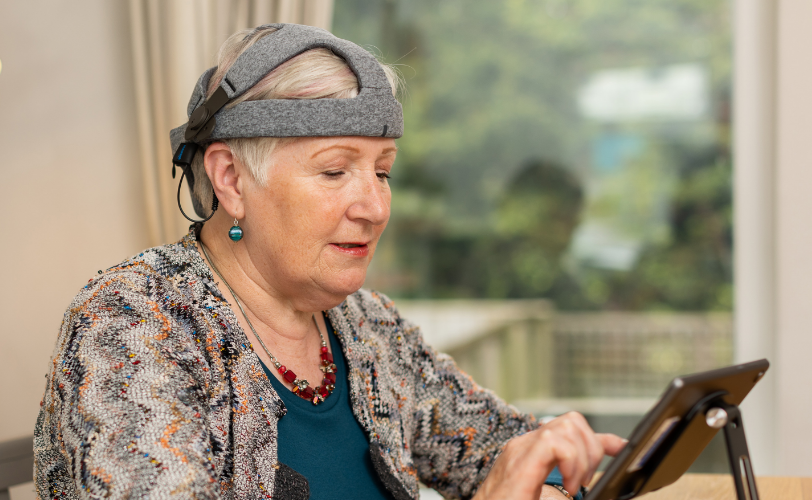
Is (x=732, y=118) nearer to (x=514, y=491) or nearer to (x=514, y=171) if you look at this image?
(x=514, y=171)

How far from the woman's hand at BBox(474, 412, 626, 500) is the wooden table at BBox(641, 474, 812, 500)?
20.4 inches

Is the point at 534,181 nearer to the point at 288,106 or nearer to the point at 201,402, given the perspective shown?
the point at 288,106

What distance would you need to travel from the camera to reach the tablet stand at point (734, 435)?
77cm


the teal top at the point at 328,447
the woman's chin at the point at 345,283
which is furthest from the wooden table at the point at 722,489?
the woman's chin at the point at 345,283

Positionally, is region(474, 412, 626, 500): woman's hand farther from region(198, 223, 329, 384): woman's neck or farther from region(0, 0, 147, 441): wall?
region(0, 0, 147, 441): wall

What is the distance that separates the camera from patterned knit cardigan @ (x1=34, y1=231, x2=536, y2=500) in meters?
0.81

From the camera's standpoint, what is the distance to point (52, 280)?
1629 mm

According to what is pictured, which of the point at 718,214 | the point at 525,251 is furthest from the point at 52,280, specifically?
the point at 718,214

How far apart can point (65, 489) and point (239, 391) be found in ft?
0.94

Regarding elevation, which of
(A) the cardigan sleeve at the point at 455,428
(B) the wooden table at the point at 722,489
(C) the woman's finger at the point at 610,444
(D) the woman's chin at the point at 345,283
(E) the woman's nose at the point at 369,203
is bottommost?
(B) the wooden table at the point at 722,489

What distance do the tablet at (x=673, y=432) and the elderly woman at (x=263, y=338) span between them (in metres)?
0.10

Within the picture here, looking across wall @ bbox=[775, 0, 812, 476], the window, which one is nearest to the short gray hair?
the window

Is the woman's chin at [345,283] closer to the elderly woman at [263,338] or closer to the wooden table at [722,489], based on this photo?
the elderly woman at [263,338]

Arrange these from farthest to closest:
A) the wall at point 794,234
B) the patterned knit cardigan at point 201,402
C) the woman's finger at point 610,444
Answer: the wall at point 794,234 < the woman's finger at point 610,444 < the patterned knit cardigan at point 201,402
